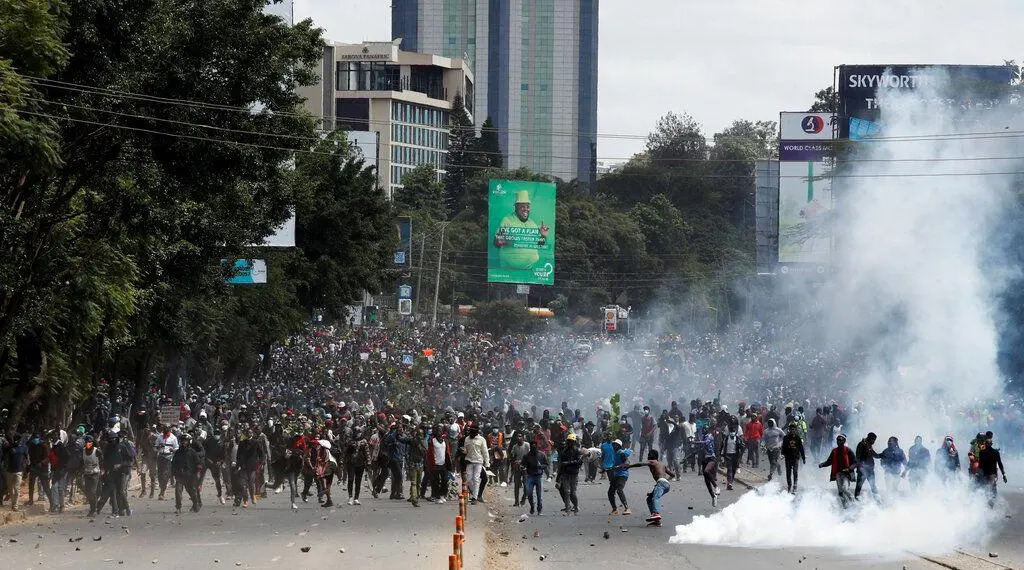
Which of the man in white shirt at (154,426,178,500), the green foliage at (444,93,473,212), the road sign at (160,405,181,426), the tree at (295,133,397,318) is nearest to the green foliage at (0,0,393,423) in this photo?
the road sign at (160,405,181,426)

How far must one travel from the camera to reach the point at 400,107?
16000 centimetres

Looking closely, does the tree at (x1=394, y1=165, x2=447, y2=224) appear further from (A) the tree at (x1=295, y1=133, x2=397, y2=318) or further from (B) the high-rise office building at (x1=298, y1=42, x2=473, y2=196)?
(A) the tree at (x1=295, y1=133, x2=397, y2=318)

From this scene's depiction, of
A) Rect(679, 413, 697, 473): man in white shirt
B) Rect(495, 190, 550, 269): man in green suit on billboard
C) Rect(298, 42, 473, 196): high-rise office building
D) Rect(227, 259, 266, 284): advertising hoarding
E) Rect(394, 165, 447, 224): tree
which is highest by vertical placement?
Rect(298, 42, 473, 196): high-rise office building

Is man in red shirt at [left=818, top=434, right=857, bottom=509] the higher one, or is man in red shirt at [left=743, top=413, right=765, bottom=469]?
man in red shirt at [left=818, top=434, right=857, bottom=509]

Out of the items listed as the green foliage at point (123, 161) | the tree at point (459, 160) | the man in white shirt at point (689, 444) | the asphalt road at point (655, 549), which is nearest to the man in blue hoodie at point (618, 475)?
the asphalt road at point (655, 549)

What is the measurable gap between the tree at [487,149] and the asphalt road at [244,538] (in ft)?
371

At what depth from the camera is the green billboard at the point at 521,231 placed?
164 feet

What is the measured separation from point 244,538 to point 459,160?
125138 millimetres

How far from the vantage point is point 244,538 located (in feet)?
68.4

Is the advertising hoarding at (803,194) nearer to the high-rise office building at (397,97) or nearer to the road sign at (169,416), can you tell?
the road sign at (169,416)

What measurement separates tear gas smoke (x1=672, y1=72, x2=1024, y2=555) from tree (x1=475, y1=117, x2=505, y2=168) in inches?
3069

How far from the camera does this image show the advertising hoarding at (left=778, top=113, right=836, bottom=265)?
61.8m

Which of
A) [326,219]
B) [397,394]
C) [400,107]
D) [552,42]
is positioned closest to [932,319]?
[397,394]

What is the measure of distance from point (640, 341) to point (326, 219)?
1629 inches
